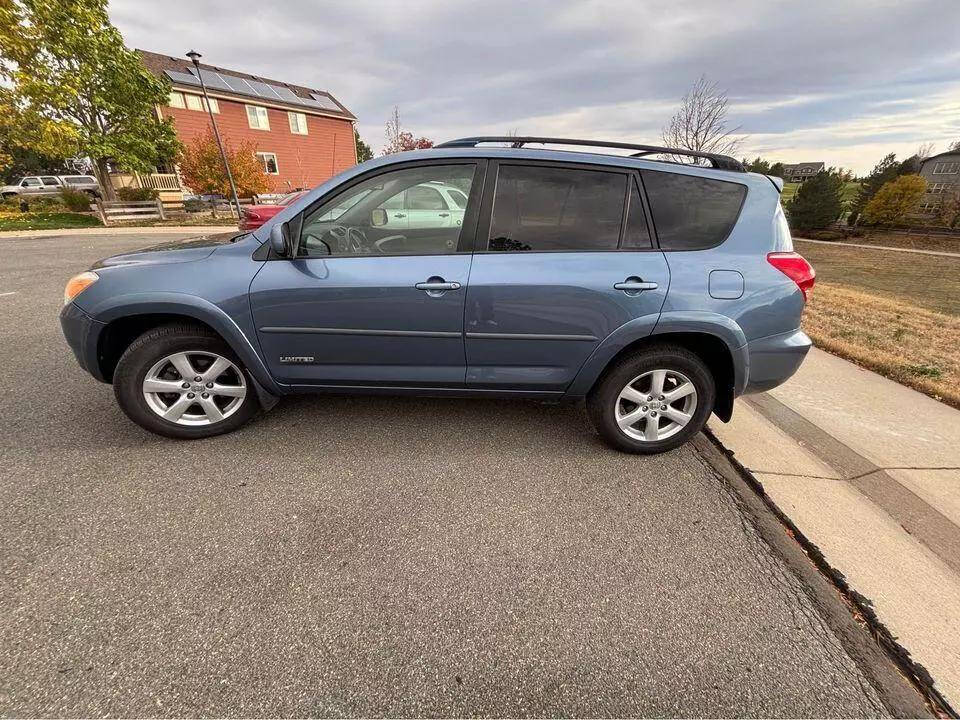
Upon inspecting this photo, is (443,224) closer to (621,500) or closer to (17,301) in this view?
(621,500)

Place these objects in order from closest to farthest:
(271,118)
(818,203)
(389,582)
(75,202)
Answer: (389,582) < (75,202) < (271,118) < (818,203)

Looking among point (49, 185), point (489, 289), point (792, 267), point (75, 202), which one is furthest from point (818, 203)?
point (49, 185)

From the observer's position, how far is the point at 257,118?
3094 centimetres

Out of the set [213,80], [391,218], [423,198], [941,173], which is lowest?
[391,218]

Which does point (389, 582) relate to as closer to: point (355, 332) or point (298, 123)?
point (355, 332)

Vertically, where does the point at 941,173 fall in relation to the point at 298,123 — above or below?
below

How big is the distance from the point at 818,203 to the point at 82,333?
4918 cm

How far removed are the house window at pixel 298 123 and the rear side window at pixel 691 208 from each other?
37.5 m

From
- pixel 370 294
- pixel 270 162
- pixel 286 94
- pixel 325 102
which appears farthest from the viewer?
pixel 325 102

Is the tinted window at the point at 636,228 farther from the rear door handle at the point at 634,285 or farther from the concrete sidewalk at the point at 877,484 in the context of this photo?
the concrete sidewalk at the point at 877,484

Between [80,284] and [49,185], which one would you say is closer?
[80,284]

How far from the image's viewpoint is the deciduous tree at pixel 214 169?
67.2ft

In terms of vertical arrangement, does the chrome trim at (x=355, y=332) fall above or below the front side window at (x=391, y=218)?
below

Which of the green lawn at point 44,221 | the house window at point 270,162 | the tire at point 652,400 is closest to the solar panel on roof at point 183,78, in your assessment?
the house window at point 270,162
